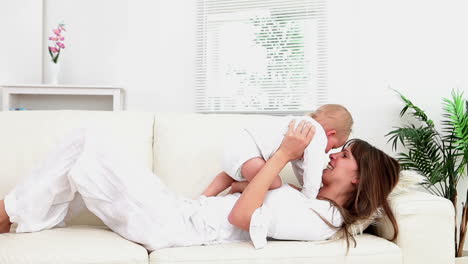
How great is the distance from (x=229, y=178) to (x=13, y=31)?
2563 mm

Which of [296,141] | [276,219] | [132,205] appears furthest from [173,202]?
[296,141]

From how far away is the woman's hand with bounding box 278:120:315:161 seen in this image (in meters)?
1.66

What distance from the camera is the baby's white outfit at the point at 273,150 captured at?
66.2 inches

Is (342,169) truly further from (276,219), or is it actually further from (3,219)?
(3,219)

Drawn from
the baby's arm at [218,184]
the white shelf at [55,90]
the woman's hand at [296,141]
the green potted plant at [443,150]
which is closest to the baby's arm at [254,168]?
the woman's hand at [296,141]

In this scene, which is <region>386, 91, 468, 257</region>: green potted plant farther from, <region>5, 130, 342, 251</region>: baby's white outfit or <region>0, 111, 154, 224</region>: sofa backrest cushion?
<region>0, 111, 154, 224</region>: sofa backrest cushion

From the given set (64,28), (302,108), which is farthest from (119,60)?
(302,108)

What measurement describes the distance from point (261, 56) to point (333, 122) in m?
1.97

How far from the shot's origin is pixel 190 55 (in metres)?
3.78

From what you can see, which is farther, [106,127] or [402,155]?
[402,155]

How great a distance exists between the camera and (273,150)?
1768 mm

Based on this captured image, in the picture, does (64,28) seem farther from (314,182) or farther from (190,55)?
(314,182)

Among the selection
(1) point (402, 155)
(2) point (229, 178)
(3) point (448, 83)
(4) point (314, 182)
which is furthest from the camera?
(3) point (448, 83)

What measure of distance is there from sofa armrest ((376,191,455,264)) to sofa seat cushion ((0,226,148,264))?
909 millimetres
